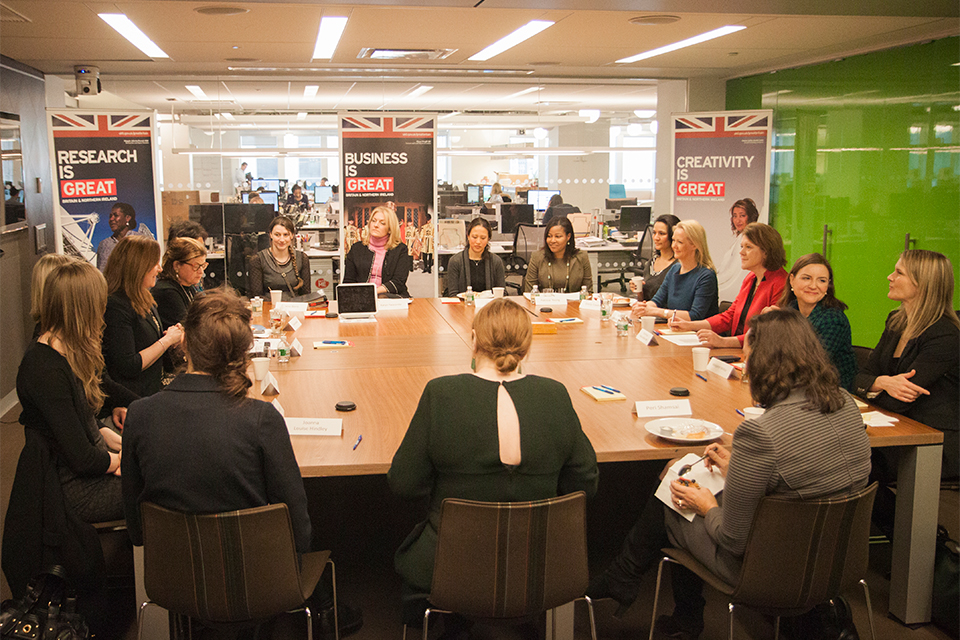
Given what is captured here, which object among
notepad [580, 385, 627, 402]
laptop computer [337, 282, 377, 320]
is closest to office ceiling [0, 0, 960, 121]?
laptop computer [337, 282, 377, 320]

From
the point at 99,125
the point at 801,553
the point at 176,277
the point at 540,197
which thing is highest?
the point at 99,125

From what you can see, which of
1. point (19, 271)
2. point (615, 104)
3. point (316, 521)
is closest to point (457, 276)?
point (316, 521)

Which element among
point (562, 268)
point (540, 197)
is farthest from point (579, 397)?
point (540, 197)

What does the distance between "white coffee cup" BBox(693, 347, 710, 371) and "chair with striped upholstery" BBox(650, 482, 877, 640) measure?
1.39 meters

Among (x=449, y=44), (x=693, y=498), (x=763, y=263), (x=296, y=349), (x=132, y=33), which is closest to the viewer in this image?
(x=693, y=498)

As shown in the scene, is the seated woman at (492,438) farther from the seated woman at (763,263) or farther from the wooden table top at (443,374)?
the seated woman at (763,263)

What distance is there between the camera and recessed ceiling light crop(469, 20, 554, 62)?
5.38 meters

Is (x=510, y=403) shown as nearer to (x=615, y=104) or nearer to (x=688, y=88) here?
(x=688, y=88)

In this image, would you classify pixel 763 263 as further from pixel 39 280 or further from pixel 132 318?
pixel 39 280

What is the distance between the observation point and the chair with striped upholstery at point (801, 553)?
2.16 m

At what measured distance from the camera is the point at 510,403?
85.7 inches

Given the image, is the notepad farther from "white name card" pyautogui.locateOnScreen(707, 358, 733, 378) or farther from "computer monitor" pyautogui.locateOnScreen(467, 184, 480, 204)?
"computer monitor" pyautogui.locateOnScreen(467, 184, 480, 204)

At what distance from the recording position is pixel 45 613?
8.09ft

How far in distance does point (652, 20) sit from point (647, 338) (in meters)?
2.25
